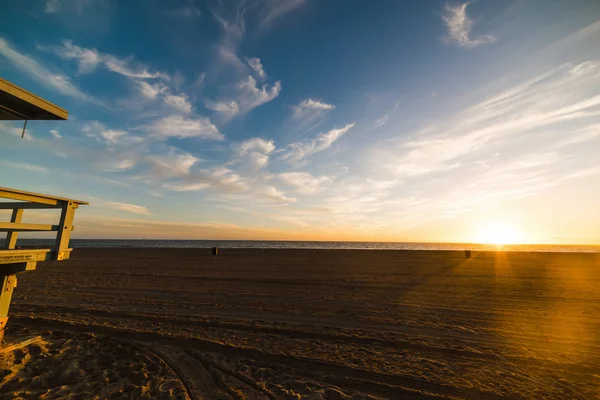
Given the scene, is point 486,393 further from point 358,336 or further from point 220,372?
point 220,372

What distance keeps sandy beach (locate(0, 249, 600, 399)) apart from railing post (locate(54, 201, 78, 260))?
81.8 inches

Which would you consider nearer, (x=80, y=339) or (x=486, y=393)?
(x=486, y=393)

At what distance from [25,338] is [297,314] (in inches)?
260

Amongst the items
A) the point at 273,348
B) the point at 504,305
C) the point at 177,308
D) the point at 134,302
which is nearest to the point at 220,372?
the point at 273,348

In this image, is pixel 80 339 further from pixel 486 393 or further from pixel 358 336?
pixel 486 393

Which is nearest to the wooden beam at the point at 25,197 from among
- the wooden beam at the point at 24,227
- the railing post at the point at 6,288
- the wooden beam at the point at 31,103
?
the wooden beam at the point at 24,227

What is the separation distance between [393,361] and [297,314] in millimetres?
3782

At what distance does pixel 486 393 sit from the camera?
4289mm

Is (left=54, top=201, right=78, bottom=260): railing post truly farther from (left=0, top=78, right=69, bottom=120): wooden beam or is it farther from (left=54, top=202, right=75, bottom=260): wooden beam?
(left=0, top=78, right=69, bottom=120): wooden beam

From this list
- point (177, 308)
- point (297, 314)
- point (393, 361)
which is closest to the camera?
point (393, 361)

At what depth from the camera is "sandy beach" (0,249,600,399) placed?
4426 millimetres

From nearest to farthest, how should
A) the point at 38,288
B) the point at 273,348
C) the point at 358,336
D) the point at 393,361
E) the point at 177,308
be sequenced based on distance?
the point at 393,361
the point at 273,348
the point at 358,336
the point at 177,308
the point at 38,288

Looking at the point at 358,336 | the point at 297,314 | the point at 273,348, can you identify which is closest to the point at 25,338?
the point at 273,348

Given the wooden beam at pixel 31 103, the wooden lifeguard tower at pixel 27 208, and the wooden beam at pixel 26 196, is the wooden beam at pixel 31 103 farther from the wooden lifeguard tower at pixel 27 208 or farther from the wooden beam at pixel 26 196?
the wooden beam at pixel 26 196
